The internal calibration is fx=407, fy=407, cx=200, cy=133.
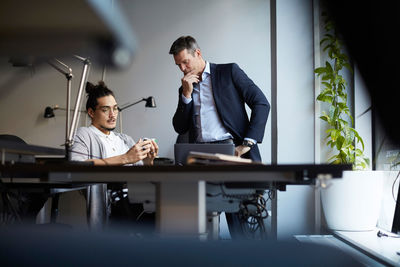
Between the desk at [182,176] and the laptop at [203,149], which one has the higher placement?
the laptop at [203,149]

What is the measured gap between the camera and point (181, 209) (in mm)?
1023

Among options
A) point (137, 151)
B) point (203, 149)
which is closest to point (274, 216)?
point (137, 151)

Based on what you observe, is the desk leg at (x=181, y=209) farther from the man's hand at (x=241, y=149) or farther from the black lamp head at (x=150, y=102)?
the black lamp head at (x=150, y=102)

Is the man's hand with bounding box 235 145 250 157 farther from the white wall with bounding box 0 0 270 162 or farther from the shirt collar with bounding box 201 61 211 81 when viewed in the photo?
the white wall with bounding box 0 0 270 162

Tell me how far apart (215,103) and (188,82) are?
242mm

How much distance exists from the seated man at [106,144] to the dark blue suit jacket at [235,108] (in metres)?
0.47

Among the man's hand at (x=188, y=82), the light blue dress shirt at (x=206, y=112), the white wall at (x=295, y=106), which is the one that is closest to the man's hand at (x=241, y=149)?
the light blue dress shirt at (x=206, y=112)

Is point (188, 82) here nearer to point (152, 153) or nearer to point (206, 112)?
point (206, 112)

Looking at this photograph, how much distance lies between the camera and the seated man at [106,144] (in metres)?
2.18

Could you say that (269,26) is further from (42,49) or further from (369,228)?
(42,49)

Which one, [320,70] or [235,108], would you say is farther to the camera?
[320,70]

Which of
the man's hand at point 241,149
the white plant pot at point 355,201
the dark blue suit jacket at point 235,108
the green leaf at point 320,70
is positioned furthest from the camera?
the green leaf at point 320,70

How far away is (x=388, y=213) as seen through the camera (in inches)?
123

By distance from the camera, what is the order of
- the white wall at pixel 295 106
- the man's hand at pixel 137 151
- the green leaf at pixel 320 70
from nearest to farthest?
the man's hand at pixel 137 151, the green leaf at pixel 320 70, the white wall at pixel 295 106
